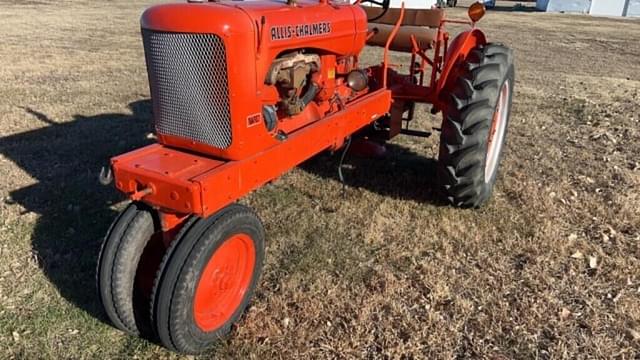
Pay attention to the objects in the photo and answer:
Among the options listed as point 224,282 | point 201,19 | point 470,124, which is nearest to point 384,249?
point 470,124

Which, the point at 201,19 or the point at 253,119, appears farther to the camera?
the point at 253,119

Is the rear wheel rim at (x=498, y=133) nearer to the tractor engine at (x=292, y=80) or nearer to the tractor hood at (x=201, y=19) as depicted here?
the tractor engine at (x=292, y=80)

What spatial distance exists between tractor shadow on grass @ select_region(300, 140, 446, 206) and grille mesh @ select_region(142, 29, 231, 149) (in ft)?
7.05

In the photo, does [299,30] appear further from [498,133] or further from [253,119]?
[498,133]

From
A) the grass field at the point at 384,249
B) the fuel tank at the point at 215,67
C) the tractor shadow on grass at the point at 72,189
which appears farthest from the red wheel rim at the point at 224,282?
the tractor shadow on grass at the point at 72,189

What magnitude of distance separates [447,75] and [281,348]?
2323 mm

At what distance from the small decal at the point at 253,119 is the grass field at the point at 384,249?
41.7 inches

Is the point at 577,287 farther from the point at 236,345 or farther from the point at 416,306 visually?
the point at 236,345

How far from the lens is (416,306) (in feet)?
9.87

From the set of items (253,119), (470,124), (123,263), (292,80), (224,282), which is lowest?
(224,282)

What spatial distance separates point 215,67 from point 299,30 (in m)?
0.62

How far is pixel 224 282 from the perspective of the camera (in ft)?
8.71

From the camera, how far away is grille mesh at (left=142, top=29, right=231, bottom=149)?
2375 mm

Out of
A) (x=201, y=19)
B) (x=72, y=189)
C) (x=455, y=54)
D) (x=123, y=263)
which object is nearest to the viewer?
(x=201, y=19)
